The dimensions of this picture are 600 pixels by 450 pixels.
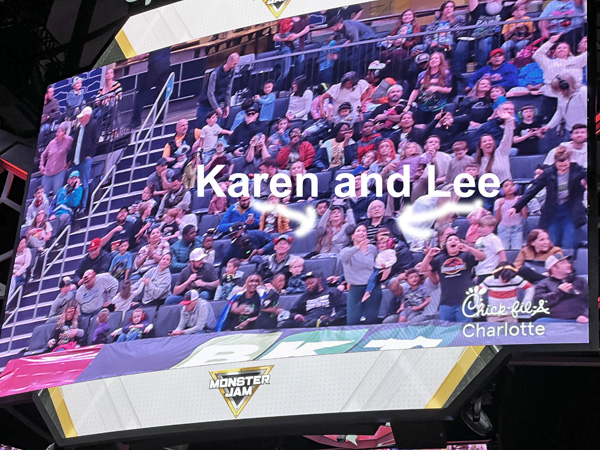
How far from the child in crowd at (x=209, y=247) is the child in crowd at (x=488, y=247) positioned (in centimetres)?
145

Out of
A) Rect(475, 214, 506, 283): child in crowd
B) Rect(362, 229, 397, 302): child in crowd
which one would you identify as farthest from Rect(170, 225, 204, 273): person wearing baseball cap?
Rect(475, 214, 506, 283): child in crowd

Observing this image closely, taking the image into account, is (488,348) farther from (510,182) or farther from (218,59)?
(218,59)

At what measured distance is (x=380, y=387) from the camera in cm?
533

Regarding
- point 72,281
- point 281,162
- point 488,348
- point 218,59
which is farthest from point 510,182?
point 72,281

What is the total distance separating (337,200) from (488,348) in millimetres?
1215

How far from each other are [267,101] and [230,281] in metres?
1.12

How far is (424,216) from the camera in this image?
5.71 meters

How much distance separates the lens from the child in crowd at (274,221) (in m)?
5.98

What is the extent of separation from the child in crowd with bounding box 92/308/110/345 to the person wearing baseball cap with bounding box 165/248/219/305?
37 centimetres

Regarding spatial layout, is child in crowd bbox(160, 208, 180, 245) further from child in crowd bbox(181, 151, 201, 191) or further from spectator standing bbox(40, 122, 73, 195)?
spectator standing bbox(40, 122, 73, 195)

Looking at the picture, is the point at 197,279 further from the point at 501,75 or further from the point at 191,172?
the point at 501,75

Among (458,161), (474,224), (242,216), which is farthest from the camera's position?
(242,216)

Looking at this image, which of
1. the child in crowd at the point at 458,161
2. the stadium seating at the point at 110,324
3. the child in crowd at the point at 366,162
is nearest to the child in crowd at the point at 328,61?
the child in crowd at the point at 366,162

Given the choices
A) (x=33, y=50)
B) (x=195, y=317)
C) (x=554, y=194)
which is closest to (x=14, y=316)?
(x=195, y=317)
